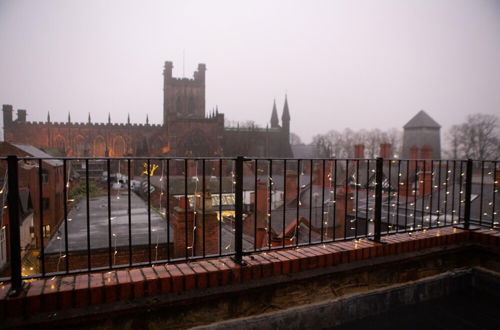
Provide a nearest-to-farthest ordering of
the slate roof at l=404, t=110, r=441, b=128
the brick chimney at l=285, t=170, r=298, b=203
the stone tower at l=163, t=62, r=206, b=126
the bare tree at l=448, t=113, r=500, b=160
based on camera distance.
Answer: the brick chimney at l=285, t=170, r=298, b=203 → the bare tree at l=448, t=113, r=500, b=160 → the slate roof at l=404, t=110, r=441, b=128 → the stone tower at l=163, t=62, r=206, b=126

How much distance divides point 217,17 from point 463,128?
16421cm

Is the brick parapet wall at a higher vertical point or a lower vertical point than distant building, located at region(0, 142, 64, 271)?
higher

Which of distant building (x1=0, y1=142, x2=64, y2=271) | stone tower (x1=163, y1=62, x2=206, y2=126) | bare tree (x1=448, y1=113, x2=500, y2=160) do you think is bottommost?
distant building (x1=0, y1=142, x2=64, y2=271)

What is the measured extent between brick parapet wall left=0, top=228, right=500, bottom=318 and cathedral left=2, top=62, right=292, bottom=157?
42917mm

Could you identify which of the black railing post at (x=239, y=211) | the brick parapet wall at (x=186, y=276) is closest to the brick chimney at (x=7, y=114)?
the brick parapet wall at (x=186, y=276)

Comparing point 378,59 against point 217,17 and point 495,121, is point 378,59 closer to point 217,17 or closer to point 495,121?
point 217,17

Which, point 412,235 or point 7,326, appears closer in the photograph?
point 7,326

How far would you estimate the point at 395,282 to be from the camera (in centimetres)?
316

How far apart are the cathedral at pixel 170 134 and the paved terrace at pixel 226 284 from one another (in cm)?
4288

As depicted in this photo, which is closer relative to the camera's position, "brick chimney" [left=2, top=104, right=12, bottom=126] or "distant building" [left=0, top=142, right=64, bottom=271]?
"distant building" [left=0, top=142, right=64, bottom=271]

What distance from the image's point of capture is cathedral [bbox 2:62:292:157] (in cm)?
4559

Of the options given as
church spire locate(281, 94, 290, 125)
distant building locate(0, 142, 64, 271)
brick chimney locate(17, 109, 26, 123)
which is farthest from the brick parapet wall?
brick chimney locate(17, 109, 26, 123)

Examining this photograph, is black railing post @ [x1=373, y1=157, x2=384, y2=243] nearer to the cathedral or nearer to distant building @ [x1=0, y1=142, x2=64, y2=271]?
distant building @ [x1=0, y1=142, x2=64, y2=271]

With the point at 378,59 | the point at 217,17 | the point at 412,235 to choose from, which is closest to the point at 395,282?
the point at 412,235
